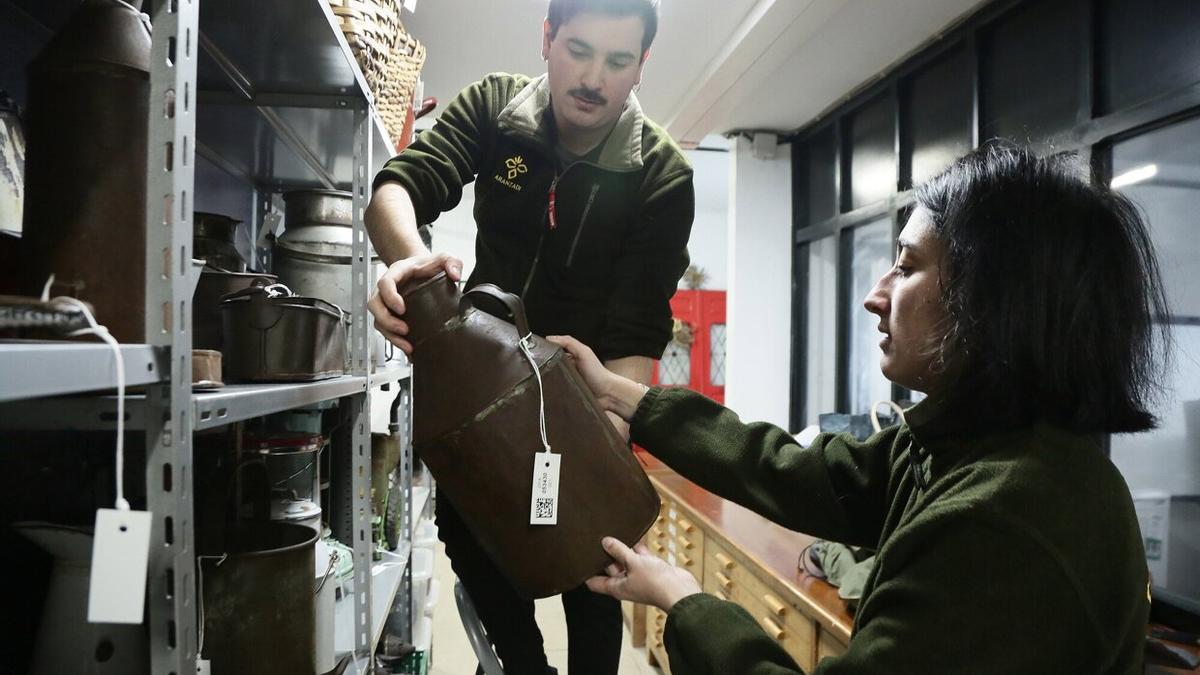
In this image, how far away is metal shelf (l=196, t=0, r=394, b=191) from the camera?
45.4 inches

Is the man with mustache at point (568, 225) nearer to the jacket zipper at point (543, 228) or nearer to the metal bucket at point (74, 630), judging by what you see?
the jacket zipper at point (543, 228)

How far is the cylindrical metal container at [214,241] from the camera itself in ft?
4.24

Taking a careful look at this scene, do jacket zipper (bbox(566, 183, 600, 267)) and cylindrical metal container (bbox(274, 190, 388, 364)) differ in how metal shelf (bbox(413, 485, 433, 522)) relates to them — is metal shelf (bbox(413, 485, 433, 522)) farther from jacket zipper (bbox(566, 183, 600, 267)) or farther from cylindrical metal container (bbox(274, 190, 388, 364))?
jacket zipper (bbox(566, 183, 600, 267))

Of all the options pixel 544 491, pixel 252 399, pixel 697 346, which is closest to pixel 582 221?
pixel 544 491

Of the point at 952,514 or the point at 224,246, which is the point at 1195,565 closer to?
the point at 952,514

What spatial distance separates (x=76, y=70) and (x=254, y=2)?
51cm

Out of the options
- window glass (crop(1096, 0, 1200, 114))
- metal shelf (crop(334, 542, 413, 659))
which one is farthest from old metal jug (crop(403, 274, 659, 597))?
window glass (crop(1096, 0, 1200, 114))

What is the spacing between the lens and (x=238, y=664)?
0.99 meters

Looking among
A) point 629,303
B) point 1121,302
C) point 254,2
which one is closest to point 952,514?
point 1121,302

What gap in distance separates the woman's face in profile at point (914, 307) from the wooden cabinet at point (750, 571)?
659mm

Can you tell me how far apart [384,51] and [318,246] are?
432 mm

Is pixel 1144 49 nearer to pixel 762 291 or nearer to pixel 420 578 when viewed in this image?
pixel 762 291

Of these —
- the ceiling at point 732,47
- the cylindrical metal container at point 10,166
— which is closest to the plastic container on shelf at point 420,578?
the cylindrical metal container at point 10,166

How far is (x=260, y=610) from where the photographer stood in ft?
3.33
